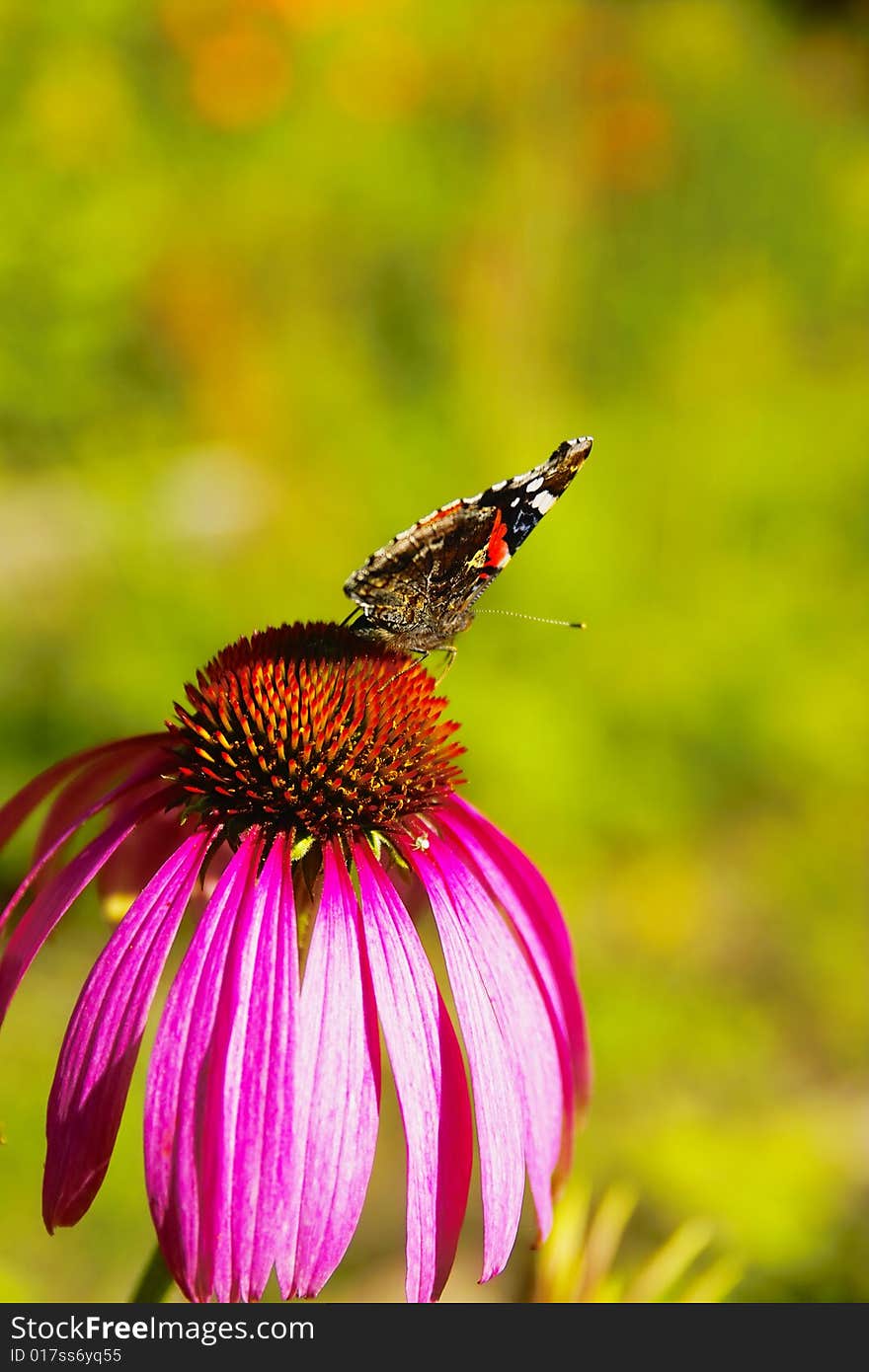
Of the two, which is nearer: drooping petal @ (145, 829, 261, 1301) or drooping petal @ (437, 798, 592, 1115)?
drooping petal @ (145, 829, 261, 1301)

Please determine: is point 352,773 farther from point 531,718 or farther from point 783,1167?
point 531,718

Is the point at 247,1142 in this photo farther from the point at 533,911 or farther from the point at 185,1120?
the point at 533,911

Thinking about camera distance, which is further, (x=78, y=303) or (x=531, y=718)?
(x=78, y=303)

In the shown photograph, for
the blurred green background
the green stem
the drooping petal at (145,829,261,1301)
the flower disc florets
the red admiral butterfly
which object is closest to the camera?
the drooping petal at (145,829,261,1301)

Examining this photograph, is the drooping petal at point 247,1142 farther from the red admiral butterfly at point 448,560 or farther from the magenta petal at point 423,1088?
the red admiral butterfly at point 448,560

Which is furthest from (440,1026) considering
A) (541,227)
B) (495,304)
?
(541,227)

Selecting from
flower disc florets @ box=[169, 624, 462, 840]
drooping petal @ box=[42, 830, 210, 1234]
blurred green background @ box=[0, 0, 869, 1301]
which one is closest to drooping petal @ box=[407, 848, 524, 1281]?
flower disc florets @ box=[169, 624, 462, 840]

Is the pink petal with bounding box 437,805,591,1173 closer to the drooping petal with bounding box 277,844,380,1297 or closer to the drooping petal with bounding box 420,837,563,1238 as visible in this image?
the drooping petal with bounding box 420,837,563,1238

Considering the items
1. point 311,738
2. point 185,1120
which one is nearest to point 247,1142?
point 185,1120
